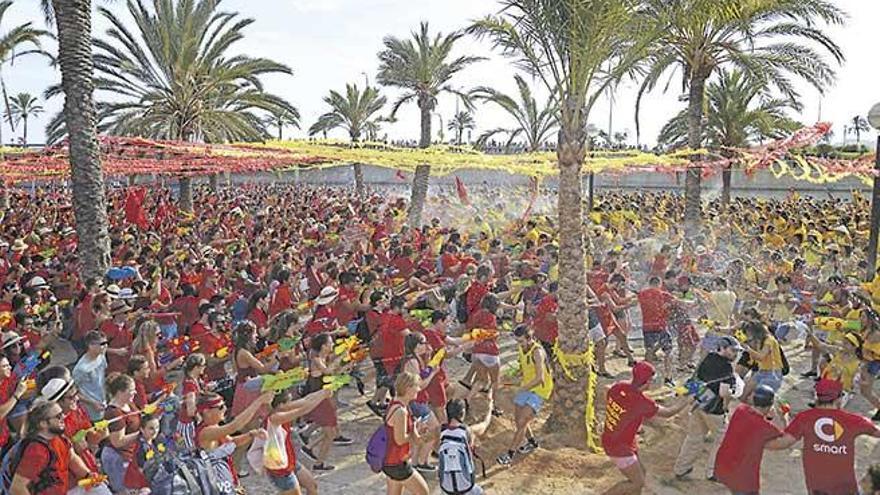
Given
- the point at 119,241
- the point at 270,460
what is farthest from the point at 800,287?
the point at 119,241

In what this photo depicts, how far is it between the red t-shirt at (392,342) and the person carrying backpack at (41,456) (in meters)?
4.07

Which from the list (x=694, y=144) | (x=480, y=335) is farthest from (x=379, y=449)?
(x=694, y=144)

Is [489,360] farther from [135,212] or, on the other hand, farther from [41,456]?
[135,212]

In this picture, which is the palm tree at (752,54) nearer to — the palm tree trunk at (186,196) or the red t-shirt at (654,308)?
the red t-shirt at (654,308)

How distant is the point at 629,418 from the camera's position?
21.1 ft

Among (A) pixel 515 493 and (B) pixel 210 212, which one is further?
(B) pixel 210 212

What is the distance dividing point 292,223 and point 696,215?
10000 millimetres

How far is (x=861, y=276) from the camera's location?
1455cm

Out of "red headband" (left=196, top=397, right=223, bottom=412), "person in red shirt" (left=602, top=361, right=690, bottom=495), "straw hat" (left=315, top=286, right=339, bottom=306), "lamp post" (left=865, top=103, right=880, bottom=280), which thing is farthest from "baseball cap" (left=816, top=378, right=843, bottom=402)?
"lamp post" (left=865, top=103, right=880, bottom=280)

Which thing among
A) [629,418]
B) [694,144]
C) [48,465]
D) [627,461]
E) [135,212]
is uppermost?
[694,144]

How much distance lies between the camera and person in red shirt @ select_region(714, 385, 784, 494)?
565cm

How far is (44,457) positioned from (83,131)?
8323mm

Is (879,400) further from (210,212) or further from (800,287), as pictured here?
(210,212)

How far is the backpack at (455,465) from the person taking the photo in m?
5.88
